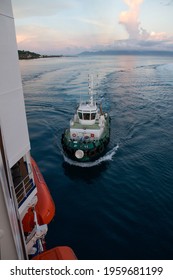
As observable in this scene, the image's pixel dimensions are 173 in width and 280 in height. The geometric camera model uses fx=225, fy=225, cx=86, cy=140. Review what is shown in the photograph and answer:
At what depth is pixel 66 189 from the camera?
2159 cm

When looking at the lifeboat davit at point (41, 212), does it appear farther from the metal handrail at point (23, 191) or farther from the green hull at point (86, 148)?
the green hull at point (86, 148)

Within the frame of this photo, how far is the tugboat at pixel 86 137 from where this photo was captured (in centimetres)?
2559

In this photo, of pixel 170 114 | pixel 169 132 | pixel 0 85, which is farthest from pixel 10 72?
pixel 170 114

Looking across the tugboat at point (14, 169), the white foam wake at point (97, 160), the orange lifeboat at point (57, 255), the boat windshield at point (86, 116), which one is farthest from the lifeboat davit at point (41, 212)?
the boat windshield at point (86, 116)

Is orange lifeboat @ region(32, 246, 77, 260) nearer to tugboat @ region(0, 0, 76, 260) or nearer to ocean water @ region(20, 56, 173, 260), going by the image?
tugboat @ region(0, 0, 76, 260)

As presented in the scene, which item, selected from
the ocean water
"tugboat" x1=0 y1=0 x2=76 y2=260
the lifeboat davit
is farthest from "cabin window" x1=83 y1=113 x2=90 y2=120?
"tugboat" x1=0 y1=0 x2=76 y2=260

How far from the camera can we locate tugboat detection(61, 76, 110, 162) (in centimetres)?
2559

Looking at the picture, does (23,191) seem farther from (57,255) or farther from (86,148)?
(86,148)

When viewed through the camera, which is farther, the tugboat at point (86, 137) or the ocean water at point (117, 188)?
the tugboat at point (86, 137)

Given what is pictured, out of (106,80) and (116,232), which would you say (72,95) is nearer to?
(106,80)

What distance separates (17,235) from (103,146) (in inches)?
920

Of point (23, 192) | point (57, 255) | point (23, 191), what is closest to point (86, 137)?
point (23, 191)

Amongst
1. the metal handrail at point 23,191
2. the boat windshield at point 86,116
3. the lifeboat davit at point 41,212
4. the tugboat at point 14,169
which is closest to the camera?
the tugboat at point 14,169
